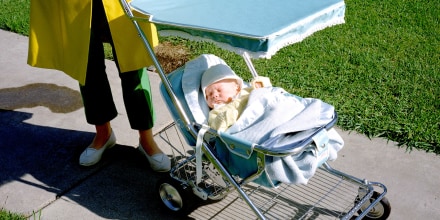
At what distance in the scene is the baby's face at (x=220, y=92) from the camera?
121 inches

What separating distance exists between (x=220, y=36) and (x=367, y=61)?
114 inches

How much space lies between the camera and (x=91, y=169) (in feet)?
12.6

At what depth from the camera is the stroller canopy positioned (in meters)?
2.48

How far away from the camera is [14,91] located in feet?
16.0

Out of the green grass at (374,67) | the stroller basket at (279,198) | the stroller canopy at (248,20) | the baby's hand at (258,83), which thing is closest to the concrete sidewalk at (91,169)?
the stroller basket at (279,198)

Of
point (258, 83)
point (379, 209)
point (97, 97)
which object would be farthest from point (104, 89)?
point (379, 209)

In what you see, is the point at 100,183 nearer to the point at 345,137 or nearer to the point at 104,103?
the point at 104,103

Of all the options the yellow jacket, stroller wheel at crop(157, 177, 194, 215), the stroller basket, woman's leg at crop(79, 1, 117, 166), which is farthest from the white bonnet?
woman's leg at crop(79, 1, 117, 166)

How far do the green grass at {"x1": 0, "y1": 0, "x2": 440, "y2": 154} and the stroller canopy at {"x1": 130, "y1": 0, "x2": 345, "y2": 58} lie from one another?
5.50ft

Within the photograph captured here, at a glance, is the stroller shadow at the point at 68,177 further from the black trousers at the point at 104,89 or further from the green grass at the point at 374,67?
the green grass at the point at 374,67

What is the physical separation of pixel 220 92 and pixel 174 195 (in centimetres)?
68

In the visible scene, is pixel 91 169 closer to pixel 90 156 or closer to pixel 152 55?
pixel 90 156

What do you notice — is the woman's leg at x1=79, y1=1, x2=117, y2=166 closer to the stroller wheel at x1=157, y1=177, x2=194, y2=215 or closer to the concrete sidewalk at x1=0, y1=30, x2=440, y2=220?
the concrete sidewalk at x1=0, y1=30, x2=440, y2=220

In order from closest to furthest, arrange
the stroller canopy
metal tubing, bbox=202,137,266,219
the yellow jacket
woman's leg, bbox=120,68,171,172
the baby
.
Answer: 1. the stroller canopy
2. metal tubing, bbox=202,137,266,219
3. the baby
4. the yellow jacket
5. woman's leg, bbox=120,68,171,172
